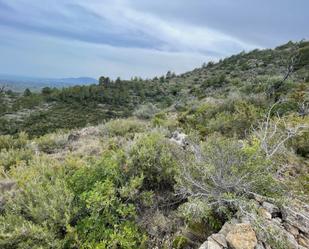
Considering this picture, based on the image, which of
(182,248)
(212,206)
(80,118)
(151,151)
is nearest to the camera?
(182,248)

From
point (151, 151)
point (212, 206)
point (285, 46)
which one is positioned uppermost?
point (285, 46)

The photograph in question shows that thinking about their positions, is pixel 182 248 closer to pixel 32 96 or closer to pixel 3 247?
pixel 3 247

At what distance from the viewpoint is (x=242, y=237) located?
3199 mm

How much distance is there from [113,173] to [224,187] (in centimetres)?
147

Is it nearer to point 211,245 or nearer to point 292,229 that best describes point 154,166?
point 211,245

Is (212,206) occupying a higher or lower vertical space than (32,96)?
higher

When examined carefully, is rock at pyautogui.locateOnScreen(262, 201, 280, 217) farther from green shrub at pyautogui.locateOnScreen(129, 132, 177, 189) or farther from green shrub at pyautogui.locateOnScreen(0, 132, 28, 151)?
green shrub at pyautogui.locateOnScreen(0, 132, 28, 151)

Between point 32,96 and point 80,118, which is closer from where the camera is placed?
point 80,118

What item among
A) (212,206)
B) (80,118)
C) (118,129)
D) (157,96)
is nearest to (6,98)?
(80,118)

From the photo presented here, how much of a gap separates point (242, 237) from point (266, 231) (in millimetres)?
240

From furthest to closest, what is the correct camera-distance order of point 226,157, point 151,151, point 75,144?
point 75,144
point 151,151
point 226,157

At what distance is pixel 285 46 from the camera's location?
42.3m

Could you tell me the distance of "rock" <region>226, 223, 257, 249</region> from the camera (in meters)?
3.13

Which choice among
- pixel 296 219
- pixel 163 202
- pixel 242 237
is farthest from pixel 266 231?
pixel 163 202
